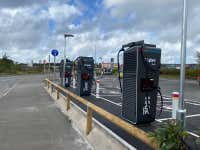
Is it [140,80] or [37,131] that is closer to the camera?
[140,80]

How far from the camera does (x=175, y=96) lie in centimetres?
737

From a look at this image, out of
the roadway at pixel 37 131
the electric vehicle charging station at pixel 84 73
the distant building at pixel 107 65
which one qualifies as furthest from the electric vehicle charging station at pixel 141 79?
the distant building at pixel 107 65

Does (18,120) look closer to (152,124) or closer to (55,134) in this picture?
(55,134)

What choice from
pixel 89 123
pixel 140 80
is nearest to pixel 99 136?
pixel 89 123

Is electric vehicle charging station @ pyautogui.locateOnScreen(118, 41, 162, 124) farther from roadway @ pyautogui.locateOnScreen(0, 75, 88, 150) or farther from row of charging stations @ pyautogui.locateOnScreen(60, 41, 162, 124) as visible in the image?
roadway @ pyautogui.locateOnScreen(0, 75, 88, 150)

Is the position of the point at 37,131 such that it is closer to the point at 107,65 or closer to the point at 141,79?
the point at 141,79

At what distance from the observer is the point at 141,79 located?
7.91 m

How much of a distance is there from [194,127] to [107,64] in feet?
170

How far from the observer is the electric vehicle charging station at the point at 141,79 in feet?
25.7

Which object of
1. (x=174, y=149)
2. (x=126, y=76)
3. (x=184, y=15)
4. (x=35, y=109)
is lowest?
(x=35, y=109)

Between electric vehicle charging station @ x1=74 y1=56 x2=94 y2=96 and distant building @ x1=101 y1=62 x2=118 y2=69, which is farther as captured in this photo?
distant building @ x1=101 y1=62 x2=118 y2=69

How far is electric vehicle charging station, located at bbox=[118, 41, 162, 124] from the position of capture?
7.82m

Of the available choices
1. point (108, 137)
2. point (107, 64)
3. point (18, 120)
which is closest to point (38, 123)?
point (18, 120)

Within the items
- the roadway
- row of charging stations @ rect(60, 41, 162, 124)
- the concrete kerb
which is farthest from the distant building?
row of charging stations @ rect(60, 41, 162, 124)
